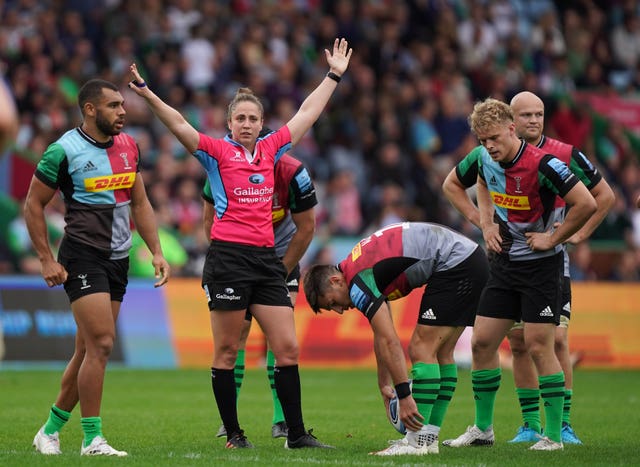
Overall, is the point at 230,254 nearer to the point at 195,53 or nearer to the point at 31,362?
the point at 31,362

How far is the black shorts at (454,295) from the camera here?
8695mm

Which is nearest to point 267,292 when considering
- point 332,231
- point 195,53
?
point 332,231

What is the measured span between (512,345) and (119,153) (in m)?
3.61

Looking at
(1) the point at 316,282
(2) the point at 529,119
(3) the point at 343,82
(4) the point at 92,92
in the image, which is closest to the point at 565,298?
(2) the point at 529,119

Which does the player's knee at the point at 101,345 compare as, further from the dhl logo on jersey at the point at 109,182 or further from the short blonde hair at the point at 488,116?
the short blonde hair at the point at 488,116

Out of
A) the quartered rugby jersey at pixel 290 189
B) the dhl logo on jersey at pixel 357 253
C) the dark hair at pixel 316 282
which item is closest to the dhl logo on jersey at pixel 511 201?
the dhl logo on jersey at pixel 357 253

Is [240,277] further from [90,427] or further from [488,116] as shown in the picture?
[488,116]

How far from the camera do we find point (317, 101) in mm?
8984

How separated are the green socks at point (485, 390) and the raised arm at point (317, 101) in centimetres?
235

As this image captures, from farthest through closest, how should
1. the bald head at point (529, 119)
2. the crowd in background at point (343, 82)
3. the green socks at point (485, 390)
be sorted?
the crowd in background at point (343, 82)
the bald head at point (529, 119)
the green socks at point (485, 390)

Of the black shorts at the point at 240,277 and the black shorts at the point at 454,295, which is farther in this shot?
the black shorts at the point at 454,295

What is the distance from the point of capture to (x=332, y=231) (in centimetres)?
2064

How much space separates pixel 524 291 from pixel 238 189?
7.50ft

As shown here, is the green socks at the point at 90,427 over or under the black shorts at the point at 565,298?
under
